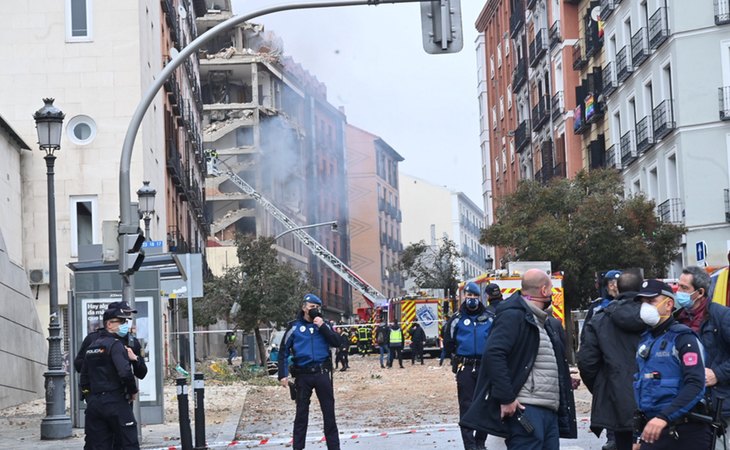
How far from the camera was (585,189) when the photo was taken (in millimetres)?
42906

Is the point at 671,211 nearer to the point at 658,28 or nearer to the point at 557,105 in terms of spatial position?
the point at 658,28

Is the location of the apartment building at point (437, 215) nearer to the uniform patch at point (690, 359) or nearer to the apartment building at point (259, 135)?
the apartment building at point (259, 135)

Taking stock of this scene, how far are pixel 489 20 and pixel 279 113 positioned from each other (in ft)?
63.8

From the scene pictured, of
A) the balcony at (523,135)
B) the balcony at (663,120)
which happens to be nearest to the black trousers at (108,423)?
the balcony at (663,120)

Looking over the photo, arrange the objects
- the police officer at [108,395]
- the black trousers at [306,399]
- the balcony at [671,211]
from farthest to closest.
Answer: the balcony at [671,211] < the black trousers at [306,399] < the police officer at [108,395]

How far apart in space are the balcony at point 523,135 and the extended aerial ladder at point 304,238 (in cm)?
1249

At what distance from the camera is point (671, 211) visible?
41.6 metres

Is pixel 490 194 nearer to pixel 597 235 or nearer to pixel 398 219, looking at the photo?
pixel 597 235

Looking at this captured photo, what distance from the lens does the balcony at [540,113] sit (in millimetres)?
58094

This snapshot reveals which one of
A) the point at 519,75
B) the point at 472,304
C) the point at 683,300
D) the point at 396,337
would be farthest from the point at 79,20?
the point at 683,300

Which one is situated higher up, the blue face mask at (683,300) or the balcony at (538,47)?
the balcony at (538,47)

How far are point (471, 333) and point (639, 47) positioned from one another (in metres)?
30.8

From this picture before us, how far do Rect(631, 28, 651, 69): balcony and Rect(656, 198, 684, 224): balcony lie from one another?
15.7ft

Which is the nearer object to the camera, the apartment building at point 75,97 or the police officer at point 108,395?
the police officer at point 108,395
